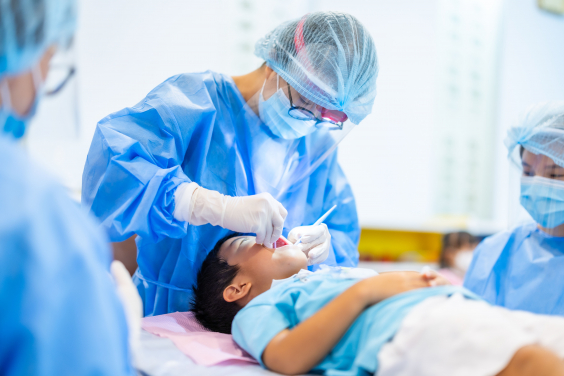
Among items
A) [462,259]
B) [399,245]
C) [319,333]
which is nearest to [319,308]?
[319,333]

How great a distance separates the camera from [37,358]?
49 centimetres

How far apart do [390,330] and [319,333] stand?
0.49 feet

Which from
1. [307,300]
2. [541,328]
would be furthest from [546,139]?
[307,300]

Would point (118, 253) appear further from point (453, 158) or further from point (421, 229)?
point (453, 158)

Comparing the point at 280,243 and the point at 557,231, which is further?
the point at 557,231

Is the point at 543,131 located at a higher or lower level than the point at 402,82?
lower

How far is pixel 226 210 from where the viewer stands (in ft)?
4.15

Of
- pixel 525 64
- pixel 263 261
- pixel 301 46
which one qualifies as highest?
pixel 525 64

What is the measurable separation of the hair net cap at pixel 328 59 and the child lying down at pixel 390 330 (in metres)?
0.56

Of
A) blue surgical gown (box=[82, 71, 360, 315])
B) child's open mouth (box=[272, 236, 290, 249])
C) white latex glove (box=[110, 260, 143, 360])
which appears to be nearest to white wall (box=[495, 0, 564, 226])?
blue surgical gown (box=[82, 71, 360, 315])

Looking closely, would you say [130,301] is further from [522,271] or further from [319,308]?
[522,271]

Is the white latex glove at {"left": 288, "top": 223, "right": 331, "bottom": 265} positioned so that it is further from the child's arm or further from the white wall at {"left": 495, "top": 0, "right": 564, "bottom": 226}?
the white wall at {"left": 495, "top": 0, "right": 564, "bottom": 226}

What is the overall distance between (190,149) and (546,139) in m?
1.26

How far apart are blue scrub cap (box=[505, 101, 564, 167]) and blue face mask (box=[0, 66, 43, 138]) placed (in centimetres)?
157
